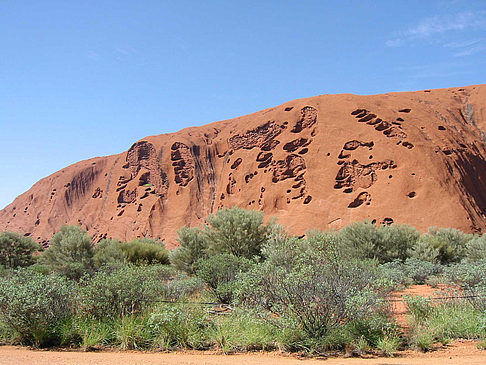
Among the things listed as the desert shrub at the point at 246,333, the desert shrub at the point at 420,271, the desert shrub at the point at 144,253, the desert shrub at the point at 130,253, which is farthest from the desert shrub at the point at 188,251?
the desert shrub at the point at 246,333

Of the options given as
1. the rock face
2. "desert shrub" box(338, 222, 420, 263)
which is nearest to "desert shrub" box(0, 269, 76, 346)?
"desert shrub" box(338, 222, 420, 263)

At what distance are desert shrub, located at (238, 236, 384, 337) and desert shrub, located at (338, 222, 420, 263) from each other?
10054 mm

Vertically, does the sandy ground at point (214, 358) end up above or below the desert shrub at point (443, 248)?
above

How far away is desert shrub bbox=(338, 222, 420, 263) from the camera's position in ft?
58.8

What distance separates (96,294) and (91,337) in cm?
118

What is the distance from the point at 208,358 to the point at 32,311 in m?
3.58

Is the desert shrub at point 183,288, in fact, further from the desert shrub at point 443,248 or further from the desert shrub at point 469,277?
the desert shrub at point 443,248

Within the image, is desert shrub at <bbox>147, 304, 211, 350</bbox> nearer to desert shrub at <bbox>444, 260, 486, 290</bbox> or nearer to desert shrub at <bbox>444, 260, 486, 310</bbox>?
desert shrub at <bbox>444, 260, 486, 310</bbox>

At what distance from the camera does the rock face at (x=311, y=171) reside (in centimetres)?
2997

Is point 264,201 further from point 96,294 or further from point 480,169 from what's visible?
point 96,294

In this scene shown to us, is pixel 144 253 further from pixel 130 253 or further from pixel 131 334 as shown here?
pixel 131 334

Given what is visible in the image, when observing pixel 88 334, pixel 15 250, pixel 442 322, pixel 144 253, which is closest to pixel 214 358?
pixel 88 334

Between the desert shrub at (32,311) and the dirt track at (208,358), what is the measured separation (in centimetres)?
47

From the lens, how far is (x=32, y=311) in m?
7.33
